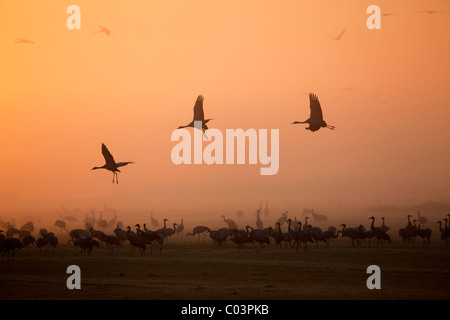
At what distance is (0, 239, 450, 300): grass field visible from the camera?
24.1m

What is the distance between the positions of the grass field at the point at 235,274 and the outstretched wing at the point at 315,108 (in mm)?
6797

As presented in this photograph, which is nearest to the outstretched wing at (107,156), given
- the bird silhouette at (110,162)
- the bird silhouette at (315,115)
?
the bird silhouette at (110,162)

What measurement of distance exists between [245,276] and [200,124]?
765cm

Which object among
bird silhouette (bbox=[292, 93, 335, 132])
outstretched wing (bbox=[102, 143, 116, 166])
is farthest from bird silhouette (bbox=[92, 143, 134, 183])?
bird silhouette (bbox=[292, 93, 335, 132])

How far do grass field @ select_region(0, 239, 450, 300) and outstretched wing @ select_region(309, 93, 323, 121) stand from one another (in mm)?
6797

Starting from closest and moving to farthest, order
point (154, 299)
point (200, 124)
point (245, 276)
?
point (154, 299)
point (245, 276)
point (200, 124)

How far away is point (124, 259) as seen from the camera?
3297 cm

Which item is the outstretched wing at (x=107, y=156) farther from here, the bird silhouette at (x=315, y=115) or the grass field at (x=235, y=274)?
the bird silhouette at (x=315, y=115)

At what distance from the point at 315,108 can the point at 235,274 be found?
8.99 metres

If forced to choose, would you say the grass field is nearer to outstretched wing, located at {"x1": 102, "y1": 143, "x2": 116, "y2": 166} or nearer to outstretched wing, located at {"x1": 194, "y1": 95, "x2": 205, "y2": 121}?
outstretched wing, located at {"x1": 102, "y1": 143, "x2": 116, "y2": 166}

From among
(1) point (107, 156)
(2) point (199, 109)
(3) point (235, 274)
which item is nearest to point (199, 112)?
(2) point (199, 109)
